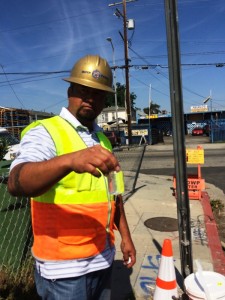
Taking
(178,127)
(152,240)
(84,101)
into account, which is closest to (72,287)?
(84,101)

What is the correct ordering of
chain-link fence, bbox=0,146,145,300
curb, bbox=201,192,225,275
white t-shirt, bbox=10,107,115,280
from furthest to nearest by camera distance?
1. curb, bbox=201,192,225,275
2. chain-link fence, bbox=0,146,145,300
3. white t-shirt, bbox=10,107,115,280

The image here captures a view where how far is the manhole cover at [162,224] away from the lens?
607 cm

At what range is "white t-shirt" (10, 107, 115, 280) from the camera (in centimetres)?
162

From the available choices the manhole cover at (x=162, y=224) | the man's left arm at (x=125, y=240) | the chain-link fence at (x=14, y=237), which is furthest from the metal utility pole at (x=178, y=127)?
the manhole cover at (x=162, y=224)

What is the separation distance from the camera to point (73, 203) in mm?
1774

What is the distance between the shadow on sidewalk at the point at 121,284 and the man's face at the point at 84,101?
2.36 metres

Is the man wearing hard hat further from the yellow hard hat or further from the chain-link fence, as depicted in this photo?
the chain-link fence

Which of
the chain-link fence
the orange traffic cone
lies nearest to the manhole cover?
the orange traffic cone

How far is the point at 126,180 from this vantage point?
34.9ft

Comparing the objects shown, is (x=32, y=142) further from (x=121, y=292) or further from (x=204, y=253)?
(x=204, y=253)

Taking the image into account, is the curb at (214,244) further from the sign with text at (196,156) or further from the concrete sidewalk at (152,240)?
the sign with text at (196,156)

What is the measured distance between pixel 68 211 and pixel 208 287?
1.27 m

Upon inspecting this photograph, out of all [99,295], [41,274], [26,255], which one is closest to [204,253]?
[26,255]

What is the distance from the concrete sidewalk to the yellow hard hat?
99.6 inches
